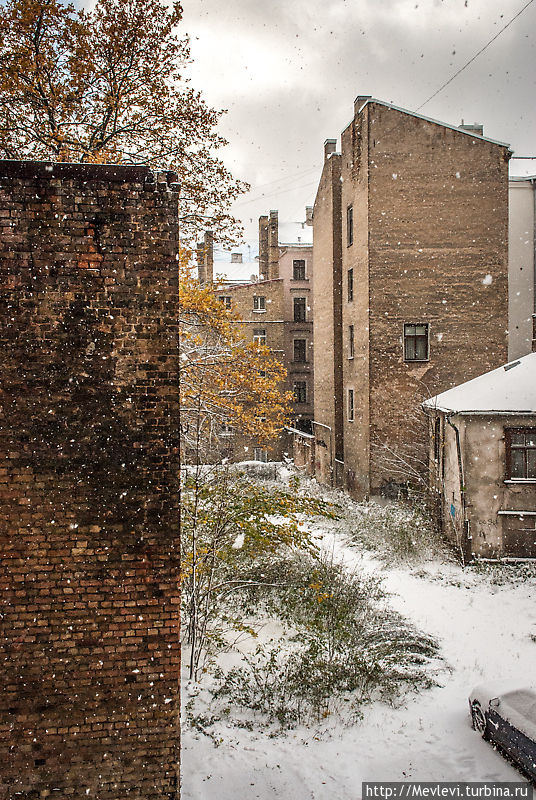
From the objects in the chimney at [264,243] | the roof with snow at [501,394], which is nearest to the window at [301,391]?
the chimney at [264,243]

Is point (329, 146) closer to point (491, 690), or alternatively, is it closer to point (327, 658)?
point (327, 658)

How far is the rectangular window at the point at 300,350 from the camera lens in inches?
1494

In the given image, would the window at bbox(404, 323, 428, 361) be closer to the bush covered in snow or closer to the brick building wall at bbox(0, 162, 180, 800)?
the bush covered in snow

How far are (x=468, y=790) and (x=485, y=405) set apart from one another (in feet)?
31.3

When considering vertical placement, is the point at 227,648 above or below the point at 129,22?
below

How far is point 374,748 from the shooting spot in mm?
7863

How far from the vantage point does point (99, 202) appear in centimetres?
521

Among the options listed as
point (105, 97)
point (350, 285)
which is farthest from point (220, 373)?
point (350, 285)

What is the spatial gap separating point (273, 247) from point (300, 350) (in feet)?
23.3

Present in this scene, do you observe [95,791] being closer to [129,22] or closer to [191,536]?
[191,536]

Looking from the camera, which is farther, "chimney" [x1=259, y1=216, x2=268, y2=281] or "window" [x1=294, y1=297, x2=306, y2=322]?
"chimney" [x1=259, y1=216, x2=268, y2=281]

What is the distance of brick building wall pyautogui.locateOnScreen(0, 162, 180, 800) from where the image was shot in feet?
16.8

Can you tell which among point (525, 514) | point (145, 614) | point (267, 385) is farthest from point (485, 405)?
point (145, 614)

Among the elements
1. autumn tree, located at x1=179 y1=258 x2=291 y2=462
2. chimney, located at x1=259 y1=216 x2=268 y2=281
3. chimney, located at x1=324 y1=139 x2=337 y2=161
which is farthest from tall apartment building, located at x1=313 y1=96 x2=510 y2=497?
chimney, located at x1=259 y1=216 x2=268 y2=281
